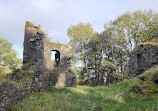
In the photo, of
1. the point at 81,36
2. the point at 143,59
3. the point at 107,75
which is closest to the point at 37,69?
the point at 107,75

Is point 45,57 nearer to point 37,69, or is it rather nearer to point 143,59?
point 37,69

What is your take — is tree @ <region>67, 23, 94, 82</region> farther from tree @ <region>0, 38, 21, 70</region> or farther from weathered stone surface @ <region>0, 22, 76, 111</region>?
tree @ <region>0, 38, 21, 70</region>

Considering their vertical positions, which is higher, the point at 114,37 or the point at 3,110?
the point at 114,37

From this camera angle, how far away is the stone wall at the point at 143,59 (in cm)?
1983

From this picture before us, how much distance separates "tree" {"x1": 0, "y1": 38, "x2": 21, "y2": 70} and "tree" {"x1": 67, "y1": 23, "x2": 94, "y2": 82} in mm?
19175

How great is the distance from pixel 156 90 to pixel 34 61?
1300 centimetres

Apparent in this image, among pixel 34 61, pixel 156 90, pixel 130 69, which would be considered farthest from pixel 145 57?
pixel 34 61

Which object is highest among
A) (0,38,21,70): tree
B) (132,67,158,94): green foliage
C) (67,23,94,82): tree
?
(67,23,94,82): tree

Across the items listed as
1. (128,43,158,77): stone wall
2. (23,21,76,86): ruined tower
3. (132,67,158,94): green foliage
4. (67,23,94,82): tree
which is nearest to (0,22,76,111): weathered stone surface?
(23,21,76,86): ruined tower

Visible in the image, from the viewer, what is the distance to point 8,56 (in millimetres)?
15695

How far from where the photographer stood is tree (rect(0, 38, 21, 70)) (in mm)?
15359

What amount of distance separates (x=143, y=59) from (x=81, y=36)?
17.1m

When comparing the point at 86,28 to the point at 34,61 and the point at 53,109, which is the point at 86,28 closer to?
the point at 34,61

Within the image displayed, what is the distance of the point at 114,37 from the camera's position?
33094 mm
